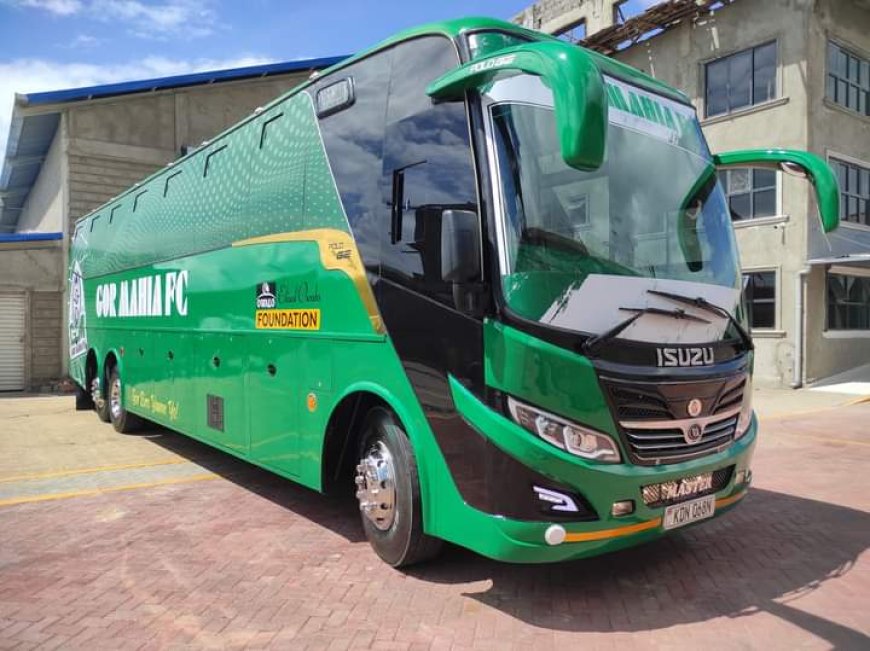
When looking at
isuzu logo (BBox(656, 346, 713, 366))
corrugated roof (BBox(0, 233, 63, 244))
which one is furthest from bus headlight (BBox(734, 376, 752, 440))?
corrugated roof (BBox(0, 233, 63, 244))

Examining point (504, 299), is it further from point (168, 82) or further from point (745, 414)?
point (168, 82)

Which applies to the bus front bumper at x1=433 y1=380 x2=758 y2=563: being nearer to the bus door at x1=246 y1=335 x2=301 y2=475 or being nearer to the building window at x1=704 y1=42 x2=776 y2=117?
the bus door at x1=246 y1=335 x2=301 y2=475

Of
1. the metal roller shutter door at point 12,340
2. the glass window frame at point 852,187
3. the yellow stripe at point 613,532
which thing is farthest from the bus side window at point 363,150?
the glass window frame at point 852,187

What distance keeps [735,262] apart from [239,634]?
12.4 ft

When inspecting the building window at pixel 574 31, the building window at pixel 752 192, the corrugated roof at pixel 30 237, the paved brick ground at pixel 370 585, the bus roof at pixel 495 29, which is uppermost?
the building window at pixel 574 31

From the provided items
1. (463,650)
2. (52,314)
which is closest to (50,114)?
(52,314)

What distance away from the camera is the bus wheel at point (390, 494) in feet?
14.4

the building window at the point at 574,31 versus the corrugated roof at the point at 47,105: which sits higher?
the building window at the point at 574,31

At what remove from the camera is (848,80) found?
723 inches

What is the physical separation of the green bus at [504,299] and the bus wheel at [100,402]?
6503mm

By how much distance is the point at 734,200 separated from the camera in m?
18.6

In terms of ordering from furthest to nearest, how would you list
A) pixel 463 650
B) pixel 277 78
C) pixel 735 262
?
pixel 277 78 → pixel 735 262 → pixel 463 650

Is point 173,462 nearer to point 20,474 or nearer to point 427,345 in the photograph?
point 20,474

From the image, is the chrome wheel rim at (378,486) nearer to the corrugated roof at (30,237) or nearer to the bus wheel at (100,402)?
the bus wheel at (100,402)
